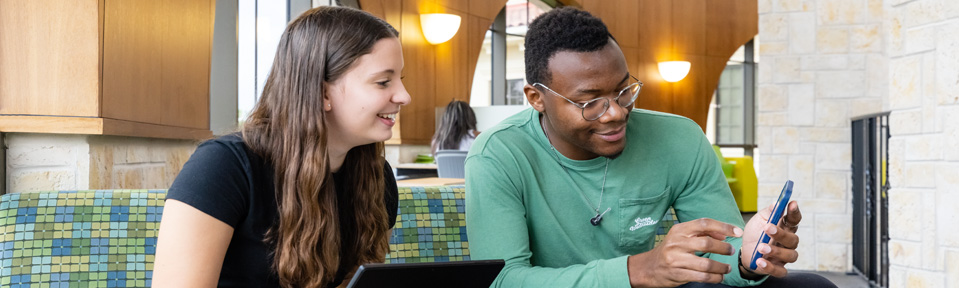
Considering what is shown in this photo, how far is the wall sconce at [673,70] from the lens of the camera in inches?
387

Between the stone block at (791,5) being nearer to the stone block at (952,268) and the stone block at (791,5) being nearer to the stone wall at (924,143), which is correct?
the stone wall at (924,143)

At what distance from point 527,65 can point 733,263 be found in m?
0.58

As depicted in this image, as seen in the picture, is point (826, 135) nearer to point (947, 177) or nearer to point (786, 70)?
point (786, 70)

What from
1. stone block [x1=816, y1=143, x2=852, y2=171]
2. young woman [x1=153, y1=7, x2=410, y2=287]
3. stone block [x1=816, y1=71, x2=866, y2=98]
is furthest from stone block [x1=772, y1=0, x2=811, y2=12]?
young woman [x1=153, y1=7, x2=410, y2=287]

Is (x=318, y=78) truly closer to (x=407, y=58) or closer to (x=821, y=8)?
(x=821, y=8)

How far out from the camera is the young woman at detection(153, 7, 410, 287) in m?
1.17

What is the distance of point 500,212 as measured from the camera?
1.39 m

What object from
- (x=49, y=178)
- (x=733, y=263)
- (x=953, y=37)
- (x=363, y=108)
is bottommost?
(x=733, y=263)

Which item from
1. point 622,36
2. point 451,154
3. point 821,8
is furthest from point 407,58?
point 622,36

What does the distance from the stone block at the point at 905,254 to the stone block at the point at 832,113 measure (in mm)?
1815

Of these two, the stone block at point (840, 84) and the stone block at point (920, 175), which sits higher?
the stone block at point (840, 84)

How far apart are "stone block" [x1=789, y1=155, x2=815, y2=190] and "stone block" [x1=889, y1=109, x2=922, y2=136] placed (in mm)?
1774

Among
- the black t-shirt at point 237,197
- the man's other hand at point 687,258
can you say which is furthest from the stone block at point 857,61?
the black t-shirt at point 237,197

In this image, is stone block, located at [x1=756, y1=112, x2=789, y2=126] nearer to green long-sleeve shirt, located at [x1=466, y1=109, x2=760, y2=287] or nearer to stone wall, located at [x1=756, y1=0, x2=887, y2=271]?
stone wall, located at [x1=756, y1=0, x2=887, y2=271]
